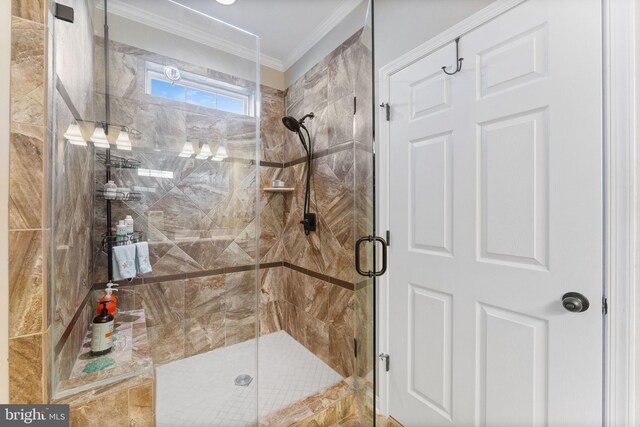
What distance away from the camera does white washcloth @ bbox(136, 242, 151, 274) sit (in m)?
1.61

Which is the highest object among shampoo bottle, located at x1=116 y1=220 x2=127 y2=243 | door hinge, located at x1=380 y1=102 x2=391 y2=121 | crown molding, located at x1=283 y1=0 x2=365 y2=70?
crown molding, located at x1=283 y1=0 x2=365 y2=70

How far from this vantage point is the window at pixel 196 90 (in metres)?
1.69

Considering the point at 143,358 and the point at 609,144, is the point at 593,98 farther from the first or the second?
the point at 143,358

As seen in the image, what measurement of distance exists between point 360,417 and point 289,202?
1633 millimetres

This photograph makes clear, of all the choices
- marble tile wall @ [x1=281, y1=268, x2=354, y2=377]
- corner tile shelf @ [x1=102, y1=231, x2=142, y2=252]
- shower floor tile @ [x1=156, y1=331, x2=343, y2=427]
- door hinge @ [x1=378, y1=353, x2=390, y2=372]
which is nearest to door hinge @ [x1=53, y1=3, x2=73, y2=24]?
corner tile shelf @ [x1=102, y1=231, x2=142, y2=252]

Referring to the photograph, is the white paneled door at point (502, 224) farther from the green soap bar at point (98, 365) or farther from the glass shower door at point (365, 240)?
the green soap bar at point (98, 365)

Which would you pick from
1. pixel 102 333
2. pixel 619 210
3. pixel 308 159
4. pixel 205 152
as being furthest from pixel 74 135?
pixel 619 210

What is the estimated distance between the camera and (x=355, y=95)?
5.43ft

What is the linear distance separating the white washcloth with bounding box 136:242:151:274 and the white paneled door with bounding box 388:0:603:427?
152 cm

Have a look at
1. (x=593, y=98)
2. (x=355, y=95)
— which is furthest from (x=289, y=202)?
(x=593, y=98)

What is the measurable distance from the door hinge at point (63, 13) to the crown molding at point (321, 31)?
4.96 ft

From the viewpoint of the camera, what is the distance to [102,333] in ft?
3.80

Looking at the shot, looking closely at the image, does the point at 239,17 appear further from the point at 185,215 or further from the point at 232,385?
the point at 232,385

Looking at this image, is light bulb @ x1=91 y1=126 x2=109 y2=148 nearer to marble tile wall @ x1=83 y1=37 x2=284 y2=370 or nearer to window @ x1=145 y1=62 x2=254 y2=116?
marble tile wall @ x1=83 y1=37 x2=284 y2=370
